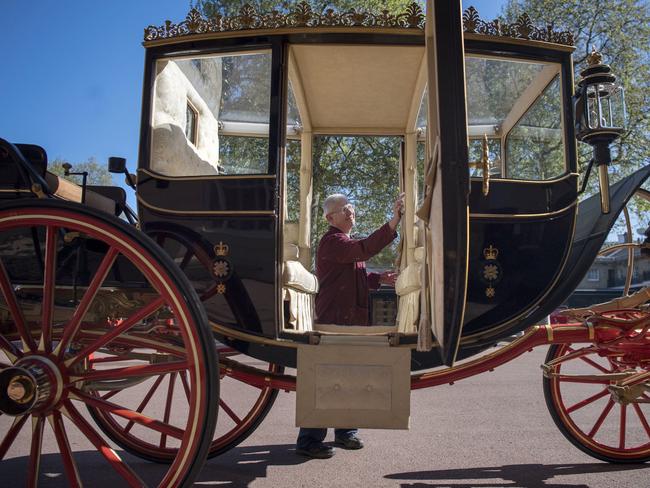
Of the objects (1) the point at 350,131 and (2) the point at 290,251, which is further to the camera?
(1) the point at 350,131

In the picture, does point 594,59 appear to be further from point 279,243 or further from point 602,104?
point 279,243

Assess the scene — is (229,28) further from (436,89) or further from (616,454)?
(616,454)

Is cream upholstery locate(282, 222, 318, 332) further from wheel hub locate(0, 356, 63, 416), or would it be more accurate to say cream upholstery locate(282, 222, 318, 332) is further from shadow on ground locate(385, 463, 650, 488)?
wheel hub locate(0, 356, 63, 416)

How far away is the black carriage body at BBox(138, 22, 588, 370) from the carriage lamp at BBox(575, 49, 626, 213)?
12cm

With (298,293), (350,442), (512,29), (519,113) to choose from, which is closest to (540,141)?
(519,113)

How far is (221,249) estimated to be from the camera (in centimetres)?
230

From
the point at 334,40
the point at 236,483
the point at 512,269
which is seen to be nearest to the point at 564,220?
the point at 512,269

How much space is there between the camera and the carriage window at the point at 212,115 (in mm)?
2449

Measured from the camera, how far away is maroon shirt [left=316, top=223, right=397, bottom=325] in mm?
3059

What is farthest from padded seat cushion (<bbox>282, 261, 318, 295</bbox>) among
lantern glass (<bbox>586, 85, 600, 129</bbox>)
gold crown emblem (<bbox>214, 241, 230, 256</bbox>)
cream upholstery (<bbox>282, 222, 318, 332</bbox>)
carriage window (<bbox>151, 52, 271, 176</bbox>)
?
lantern glass (<bbox>586, 85, 600, 129</bbox>)

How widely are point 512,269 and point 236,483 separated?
1.54 metres

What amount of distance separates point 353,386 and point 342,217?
1302mm

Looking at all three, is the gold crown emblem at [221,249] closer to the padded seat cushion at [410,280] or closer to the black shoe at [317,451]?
the padded seat cushion at [410,280]

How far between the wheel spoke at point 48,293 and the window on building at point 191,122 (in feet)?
3.18
